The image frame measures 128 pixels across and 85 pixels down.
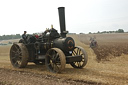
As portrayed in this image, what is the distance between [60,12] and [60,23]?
19.5 inches

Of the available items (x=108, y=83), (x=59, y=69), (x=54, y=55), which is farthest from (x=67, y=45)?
(x=108, y=83)

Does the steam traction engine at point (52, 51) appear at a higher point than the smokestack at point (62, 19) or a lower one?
lower

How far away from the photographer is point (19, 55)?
8.78 meters

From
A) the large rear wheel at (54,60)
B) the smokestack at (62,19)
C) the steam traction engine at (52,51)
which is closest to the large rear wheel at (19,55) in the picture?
the steam traction engine at (52,51)

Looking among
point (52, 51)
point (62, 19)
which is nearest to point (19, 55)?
point (52, 51)

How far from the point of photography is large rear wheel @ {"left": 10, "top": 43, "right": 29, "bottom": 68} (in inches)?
331

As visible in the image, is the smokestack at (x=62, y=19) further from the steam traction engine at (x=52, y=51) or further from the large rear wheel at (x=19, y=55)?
the large rear wheel at (x=19, y=55)

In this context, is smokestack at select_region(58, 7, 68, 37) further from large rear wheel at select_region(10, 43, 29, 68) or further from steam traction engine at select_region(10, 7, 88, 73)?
large rear wheel at select_region(10, 43, 29, 68)

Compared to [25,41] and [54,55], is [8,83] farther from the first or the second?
[25,41]

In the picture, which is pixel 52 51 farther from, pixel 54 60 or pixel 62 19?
pixel 62 19

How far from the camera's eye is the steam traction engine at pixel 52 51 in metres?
7.16

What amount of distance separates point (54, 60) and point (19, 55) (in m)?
2.52

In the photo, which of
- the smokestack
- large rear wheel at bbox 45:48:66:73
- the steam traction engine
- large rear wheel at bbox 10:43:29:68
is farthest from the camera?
large rear wheel at bbox 10:43:29:68

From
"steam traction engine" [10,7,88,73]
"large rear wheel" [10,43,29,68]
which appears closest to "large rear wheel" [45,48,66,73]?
"steam traction engine" [10,7,88,73]
